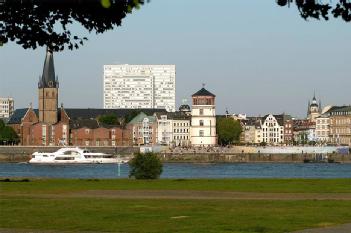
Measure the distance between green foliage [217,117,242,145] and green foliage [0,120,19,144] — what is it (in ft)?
130

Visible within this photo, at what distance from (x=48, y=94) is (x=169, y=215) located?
154 meters

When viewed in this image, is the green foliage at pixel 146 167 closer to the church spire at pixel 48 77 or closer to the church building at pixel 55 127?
the church building at pixel 55 127

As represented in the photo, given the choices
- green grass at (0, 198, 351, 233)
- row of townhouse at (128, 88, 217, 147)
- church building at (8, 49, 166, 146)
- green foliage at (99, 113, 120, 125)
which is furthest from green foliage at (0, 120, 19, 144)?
green grass at (0, 198, 351, 233)

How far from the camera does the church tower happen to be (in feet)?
556

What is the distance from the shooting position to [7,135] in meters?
176

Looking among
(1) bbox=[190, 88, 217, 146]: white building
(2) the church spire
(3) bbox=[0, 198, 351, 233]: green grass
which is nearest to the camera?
(3) bbox=[0, 198, 351, 233]: green grass

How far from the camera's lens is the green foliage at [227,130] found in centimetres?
18788

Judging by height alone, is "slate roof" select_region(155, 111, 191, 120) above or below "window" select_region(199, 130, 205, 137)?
above

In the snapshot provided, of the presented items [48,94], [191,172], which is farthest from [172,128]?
[191,172]

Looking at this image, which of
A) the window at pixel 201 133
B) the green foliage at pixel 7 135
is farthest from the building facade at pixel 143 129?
the green foliage at pixel 7 135

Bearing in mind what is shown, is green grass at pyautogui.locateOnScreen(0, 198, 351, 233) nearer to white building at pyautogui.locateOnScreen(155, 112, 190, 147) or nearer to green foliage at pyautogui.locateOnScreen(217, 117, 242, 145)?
green foliage at pyautogui.locateOnScreen(217, 117, 242, 145)

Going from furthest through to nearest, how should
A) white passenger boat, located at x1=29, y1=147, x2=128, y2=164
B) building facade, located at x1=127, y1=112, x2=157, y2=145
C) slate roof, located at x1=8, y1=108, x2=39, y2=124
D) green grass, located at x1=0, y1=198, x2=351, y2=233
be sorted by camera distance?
building facade, located at x1=127, y1=112, x2=157, y2=145
slate roof, located at x1=8, y1=108, x2=39, y2=124
white passenger boat, located at x1=29, y1=147, x2=128, y2=164
green grass, located at x1=0, y1=198, x2=351, y2=233

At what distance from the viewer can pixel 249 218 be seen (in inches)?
723

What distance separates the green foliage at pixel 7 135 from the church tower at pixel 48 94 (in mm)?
6787
